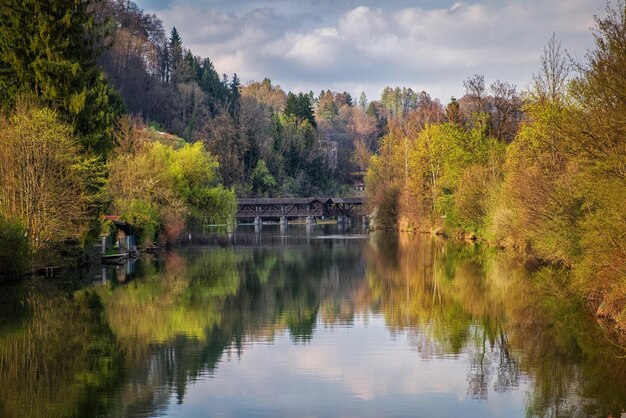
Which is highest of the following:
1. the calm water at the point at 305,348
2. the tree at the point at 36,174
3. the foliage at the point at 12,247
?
the tree at the point at 36,174

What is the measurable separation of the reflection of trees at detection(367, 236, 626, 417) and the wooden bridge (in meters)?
67.7

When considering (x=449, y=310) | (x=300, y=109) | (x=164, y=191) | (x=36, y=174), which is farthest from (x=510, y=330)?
(x=300, y=109)

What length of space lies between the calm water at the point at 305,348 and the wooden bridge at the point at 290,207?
7170 cm

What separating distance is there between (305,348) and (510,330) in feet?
19.6

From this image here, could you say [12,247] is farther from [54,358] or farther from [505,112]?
[505,112]

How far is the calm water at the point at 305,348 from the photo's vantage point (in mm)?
14984

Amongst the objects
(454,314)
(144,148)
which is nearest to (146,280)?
(454,314)

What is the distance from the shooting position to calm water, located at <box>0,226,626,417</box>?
1498 cm

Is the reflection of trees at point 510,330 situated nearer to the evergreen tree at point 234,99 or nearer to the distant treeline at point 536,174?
the distant treeline at point 536,174

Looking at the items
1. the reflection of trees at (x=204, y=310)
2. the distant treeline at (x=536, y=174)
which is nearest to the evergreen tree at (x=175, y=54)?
the distant treeline at (x=536, y=174)

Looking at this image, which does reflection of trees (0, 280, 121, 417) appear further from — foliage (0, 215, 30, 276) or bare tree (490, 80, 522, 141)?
bare tree (490, 80, 522, 141)

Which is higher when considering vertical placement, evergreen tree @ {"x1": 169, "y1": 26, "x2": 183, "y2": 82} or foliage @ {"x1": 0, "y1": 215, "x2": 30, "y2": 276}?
evergreen tree @ {"x1": 169, "y1": 26, "x2": 183, "y2": 82}

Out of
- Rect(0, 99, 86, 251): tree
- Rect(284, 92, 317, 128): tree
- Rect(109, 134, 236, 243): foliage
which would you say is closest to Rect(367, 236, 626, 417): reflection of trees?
Rect(0, 99, 86, 251): tree

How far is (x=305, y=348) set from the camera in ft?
67.8
